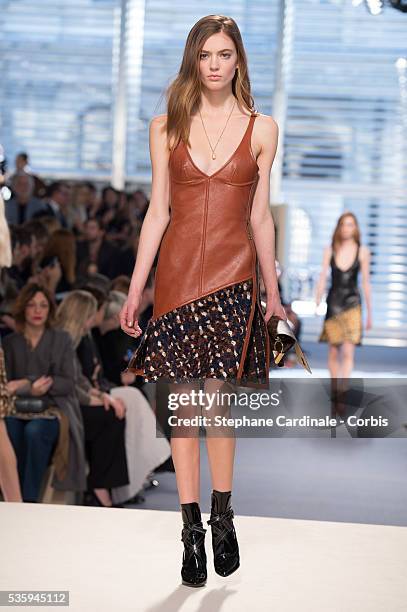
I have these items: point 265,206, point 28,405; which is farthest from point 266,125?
point 28,405

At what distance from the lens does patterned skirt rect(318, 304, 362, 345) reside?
28.2 feet

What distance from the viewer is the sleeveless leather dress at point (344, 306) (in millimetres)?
8664

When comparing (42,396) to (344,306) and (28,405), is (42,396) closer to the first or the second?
(28,405)

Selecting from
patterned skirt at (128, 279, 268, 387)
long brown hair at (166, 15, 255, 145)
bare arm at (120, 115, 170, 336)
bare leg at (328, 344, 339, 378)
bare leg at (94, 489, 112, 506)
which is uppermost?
long brown hair at (166, 15, 255, 145)

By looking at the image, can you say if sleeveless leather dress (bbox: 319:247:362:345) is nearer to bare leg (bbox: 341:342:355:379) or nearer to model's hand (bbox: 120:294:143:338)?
bare leg (bbox: 341:342:355:379)

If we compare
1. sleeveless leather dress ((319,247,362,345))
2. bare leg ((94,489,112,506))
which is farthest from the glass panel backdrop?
bare leg ((94,489,112,506))

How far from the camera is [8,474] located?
4.61 meters

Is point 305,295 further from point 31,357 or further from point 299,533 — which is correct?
point 299,533

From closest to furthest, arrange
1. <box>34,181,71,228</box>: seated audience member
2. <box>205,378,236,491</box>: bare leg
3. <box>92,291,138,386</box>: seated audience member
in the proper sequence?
<box>205,378,236,491</box>: bare leg, <box>92,291,138,386</box>: seated audience member, <box>34,181,71,228</box>: seated audience member

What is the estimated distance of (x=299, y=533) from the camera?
3.53 meters

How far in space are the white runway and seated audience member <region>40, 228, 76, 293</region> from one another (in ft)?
12.5

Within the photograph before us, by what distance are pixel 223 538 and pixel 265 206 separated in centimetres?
85

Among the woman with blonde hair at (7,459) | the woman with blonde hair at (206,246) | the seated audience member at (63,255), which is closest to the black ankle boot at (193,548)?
the woman with blonde hair at (206,246)

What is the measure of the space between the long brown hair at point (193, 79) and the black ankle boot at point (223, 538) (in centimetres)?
92
